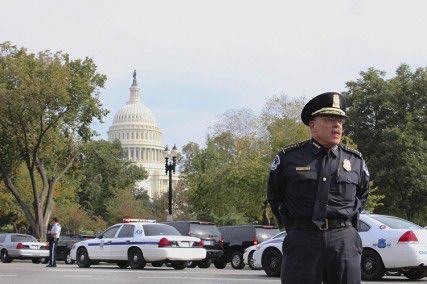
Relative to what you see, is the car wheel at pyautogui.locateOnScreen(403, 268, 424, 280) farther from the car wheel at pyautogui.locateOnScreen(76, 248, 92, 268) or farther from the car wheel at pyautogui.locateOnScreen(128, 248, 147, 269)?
the car wheel at pyautogui.locateOnScreen(76, 248, 92, 268)

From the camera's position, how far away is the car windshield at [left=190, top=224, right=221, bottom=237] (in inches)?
1159

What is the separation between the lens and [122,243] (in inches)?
981

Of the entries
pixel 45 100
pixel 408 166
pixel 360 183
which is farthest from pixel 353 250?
pixel 408 166

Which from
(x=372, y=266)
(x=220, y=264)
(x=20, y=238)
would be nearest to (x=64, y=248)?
(x=20, y=238)

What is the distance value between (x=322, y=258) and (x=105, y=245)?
20003 mm

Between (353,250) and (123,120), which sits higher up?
(123,120)

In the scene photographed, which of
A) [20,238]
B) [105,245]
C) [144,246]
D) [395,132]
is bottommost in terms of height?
[144,246]

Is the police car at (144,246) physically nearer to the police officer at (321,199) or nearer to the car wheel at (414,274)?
the car wheel at (414,274)

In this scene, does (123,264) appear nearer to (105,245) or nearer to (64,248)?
(105,245)

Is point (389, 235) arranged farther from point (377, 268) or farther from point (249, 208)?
point (249, 208)

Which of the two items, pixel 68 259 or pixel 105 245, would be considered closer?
pixel 105 245

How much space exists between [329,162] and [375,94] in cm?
5129

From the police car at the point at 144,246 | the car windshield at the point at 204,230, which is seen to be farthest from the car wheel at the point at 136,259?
the car windshield at the point at 204,230

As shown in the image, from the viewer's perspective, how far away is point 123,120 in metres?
188
